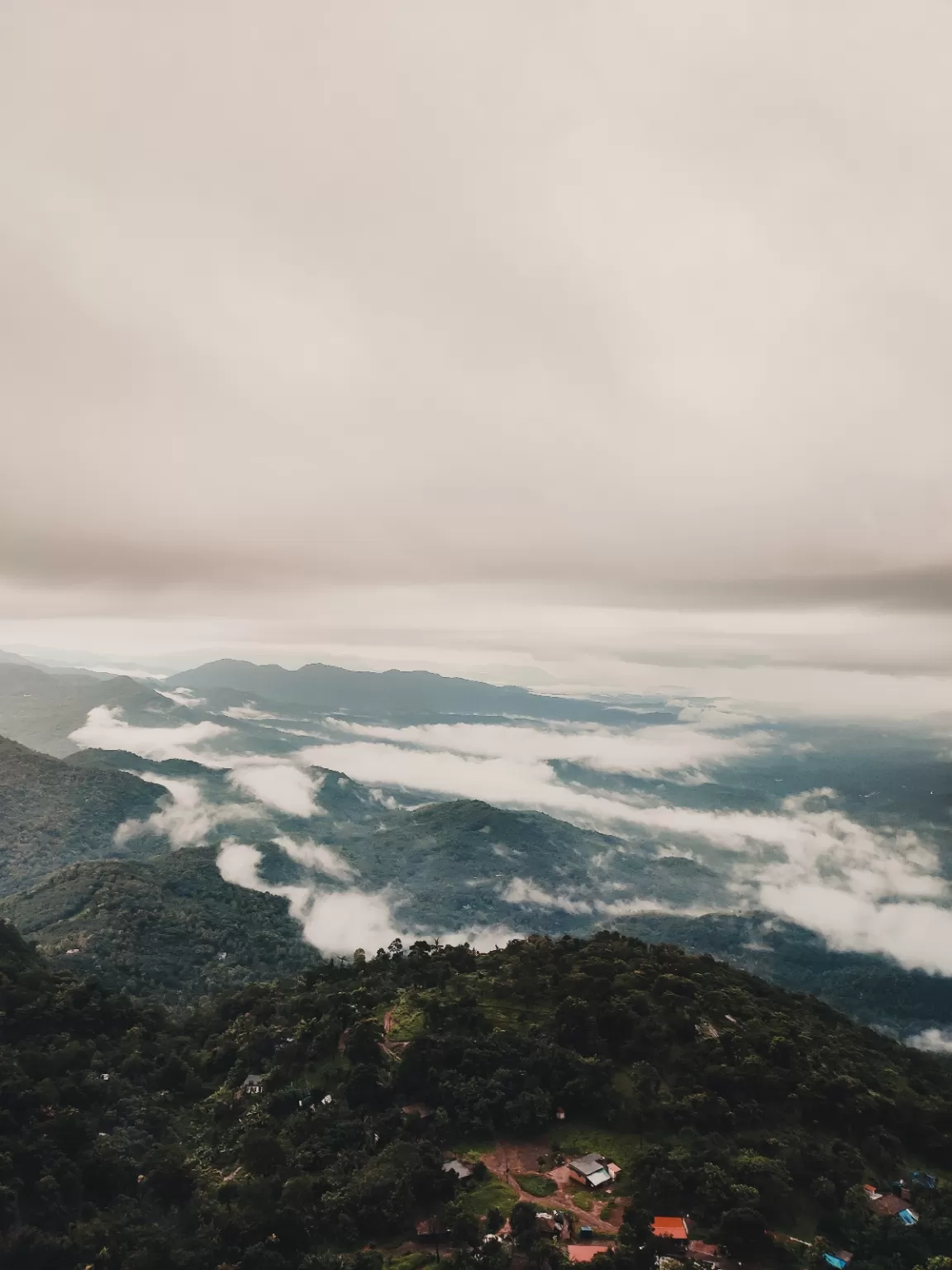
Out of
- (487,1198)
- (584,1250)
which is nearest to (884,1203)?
(584,1250)

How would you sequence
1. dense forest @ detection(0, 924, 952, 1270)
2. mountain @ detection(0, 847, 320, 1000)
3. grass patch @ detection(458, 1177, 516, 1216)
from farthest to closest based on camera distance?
mountain @ detection(0, 847, 320, 1000) < grass patch @ detection(458, 1177, 516, 1216) < dense forest @ detection(0, 924, 952, 1270)

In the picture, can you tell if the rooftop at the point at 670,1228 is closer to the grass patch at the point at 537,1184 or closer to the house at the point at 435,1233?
the grass patch at the point at 537,1184

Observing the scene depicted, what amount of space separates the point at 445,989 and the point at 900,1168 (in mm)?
39007

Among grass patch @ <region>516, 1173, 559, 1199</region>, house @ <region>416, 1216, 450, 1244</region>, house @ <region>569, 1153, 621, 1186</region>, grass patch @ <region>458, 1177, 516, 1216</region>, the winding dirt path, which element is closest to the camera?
house @ <region>416, 1216, 450, 1244</region>

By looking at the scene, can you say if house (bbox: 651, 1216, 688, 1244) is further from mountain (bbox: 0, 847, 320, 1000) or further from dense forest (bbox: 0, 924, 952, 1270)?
mountain (bbox: 0, 847, 320, 1000)

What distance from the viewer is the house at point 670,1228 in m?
33.5

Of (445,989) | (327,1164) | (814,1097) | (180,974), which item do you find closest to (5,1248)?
(327,1164)

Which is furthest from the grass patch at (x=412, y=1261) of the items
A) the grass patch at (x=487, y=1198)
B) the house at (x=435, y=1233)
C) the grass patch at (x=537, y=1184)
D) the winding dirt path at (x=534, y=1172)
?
the grass patch at (x=537, y=1184)

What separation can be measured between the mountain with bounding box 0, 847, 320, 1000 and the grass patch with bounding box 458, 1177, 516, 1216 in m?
94.8

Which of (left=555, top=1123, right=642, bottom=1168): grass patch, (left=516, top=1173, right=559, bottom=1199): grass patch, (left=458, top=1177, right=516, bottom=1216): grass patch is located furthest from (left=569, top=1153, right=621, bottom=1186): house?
(left=458, top=1177, right=516, bottom=1216): grass patch

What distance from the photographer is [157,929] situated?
130 meters

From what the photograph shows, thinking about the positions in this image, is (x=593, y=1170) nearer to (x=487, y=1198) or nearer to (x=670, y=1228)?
(x=487, y=1198)

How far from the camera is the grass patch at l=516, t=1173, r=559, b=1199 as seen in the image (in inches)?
1543

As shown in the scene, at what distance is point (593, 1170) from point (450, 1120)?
10.9 m
